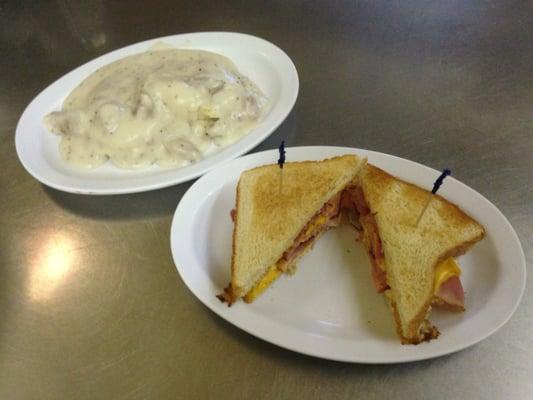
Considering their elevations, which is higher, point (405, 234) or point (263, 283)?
point (405, 234)

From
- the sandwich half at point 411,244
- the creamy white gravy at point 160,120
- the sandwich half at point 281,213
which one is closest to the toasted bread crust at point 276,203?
the sandwich half at point 281,213

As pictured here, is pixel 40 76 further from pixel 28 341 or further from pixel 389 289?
pixel 389 289

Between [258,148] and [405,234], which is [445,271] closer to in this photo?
[405,234]

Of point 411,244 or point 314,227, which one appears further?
point 314,227

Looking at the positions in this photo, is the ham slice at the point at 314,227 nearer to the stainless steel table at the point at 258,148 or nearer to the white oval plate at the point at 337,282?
the white oval plate at the point at 337,282

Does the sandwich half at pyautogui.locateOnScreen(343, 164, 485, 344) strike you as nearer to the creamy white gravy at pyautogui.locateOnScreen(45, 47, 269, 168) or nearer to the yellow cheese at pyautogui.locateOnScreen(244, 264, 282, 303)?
the yellow cheese at pyautogui.locateOnScreen(244, 264, 282, 303)

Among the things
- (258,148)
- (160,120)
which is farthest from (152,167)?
(258,148)

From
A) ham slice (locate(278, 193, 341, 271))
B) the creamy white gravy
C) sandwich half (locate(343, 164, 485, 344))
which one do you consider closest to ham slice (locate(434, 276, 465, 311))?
sandwich half (locate(343, 164, 485, 344))
